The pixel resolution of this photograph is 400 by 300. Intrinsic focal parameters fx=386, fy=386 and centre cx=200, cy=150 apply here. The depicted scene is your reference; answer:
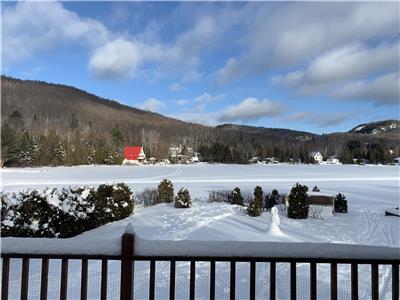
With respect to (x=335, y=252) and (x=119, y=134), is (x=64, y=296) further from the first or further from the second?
(x=119, y=134)

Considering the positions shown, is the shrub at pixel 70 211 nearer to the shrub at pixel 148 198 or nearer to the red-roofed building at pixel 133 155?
the shrub at pixel 148 198

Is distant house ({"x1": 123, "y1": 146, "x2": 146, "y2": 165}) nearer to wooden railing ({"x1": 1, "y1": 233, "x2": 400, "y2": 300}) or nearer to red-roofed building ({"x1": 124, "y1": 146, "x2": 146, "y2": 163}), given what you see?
red-roofed building ({"x1": 124, "y1": 146, "x2": 146, "y2": 163})

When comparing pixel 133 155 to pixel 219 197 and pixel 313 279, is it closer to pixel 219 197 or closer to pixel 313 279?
pixel 219 197

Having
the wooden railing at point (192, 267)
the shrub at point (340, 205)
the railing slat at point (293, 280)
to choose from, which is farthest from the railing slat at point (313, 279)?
the shrub at point (340, 205)

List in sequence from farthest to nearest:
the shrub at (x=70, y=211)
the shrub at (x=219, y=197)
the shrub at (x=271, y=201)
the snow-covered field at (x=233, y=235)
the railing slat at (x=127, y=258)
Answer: the shrub at (x=219, y=197)
the shrub at (x=271, y=201)
the shrub at (x=70, y=211)
the snow-covered field at (x=233, y=235)
the railing slat at (x=127, y=258)

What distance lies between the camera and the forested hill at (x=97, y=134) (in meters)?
61.1

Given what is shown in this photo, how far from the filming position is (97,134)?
85688 millimetres

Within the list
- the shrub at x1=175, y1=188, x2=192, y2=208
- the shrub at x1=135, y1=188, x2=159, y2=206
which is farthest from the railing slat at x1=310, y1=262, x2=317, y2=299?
the shrub at x1=135, y1=188, x2=159, y2=206

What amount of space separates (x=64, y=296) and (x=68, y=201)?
28.6 feet


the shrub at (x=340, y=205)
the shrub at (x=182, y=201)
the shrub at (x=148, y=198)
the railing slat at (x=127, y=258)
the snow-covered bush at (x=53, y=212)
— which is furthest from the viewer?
the shrub at (x=148, y=198)

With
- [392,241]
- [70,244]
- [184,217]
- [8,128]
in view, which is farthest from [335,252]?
[8,128]

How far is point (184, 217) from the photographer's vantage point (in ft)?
44.6

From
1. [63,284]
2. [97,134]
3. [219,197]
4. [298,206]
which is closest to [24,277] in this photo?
[63,284]

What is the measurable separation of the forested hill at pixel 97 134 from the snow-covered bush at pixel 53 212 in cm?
4932
